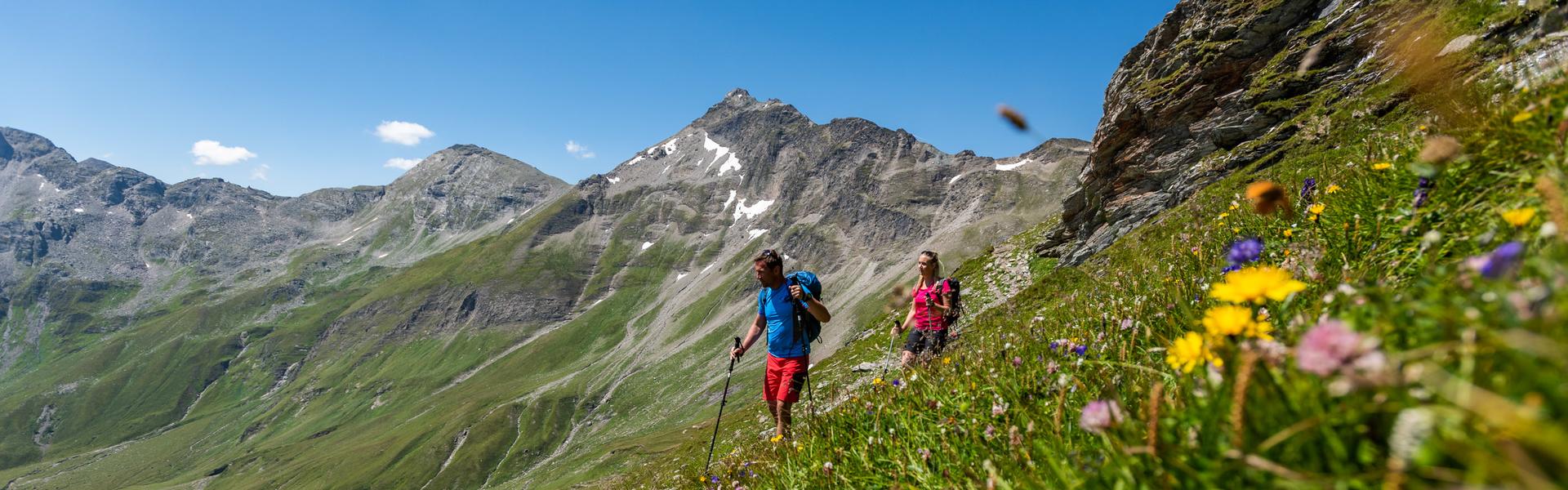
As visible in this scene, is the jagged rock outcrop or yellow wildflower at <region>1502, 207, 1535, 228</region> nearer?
yellow wildflower at <region>1502, 207, 1535, 228</region>

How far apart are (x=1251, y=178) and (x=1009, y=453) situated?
64.6ft

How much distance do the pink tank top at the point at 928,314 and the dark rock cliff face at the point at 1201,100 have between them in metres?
19.5

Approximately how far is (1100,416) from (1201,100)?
36.7 metres

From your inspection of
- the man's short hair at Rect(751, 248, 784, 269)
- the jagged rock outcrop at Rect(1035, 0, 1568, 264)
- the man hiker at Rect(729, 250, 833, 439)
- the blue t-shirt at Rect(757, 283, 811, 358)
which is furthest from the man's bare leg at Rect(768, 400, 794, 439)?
the jagged rock outcrop at Rect(1035, 0, 1568, 264)

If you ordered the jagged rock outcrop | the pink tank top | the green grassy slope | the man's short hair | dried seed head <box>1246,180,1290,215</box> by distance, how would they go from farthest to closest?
the jagged rock outcrop → the pink tank top → the man's short hair → dried seed head <box>1246,180,1290,215</box> → the green grassy slope

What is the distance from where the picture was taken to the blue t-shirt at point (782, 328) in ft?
33.9

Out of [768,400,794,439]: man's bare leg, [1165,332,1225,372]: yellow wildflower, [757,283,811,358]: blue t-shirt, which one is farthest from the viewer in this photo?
[757,283,811,358]: blue t-shirt

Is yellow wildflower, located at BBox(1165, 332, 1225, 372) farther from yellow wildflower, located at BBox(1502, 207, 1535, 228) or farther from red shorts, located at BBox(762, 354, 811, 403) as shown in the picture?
red shorts, located at BBox(762, 354, 811, 403)

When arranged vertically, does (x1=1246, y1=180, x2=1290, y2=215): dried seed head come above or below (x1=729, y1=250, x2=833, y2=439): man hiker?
above

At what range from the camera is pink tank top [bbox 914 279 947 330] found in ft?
38.2

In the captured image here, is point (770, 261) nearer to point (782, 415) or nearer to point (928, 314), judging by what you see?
point (782, 415)

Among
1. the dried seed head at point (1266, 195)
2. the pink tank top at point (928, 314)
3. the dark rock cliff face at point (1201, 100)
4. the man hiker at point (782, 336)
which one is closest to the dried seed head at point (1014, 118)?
the dried seed head at point (1266, 195)

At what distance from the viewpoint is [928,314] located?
11.7m

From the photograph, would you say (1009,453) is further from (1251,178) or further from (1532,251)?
(1251,178)
